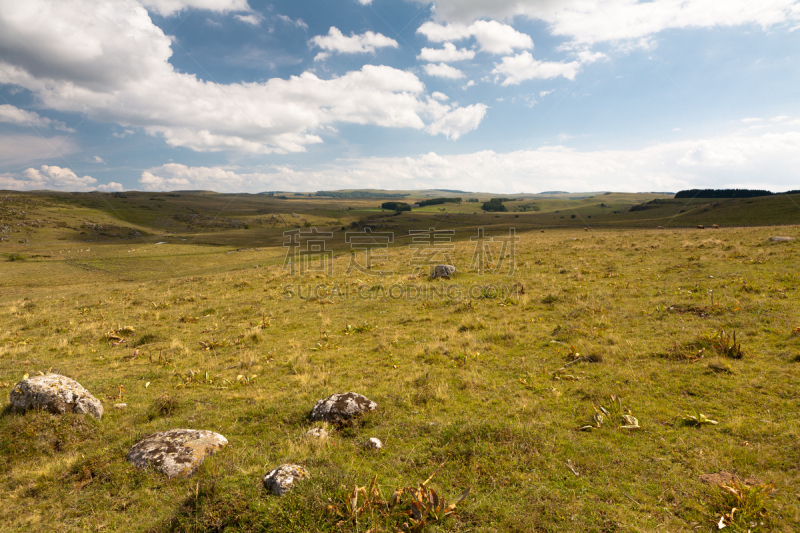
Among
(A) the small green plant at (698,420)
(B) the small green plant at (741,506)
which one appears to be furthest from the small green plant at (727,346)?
(B) the small green plant at (741,506)

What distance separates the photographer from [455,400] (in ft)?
29.7

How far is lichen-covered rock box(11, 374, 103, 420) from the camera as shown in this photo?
799 cm

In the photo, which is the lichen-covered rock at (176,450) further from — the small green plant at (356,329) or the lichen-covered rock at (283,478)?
the small green plant at (356,329)

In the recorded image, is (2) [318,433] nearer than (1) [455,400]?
Yes

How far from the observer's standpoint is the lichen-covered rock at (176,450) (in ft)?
20.8

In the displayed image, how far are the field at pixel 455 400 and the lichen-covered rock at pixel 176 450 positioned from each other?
0.23 m

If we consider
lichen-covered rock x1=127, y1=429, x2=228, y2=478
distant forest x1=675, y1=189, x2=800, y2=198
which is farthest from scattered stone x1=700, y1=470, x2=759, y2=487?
distant forest x1=675, y1=189, x2=800, y2=198

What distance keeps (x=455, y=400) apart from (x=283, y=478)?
5.11 meters

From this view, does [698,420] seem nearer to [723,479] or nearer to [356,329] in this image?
[723,479]

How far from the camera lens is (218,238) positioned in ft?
259

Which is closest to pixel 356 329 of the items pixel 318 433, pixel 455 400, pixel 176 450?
pixel 455 400

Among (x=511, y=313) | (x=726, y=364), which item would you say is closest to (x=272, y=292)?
(x=511, y=313)

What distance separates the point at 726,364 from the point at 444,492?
9.19 m

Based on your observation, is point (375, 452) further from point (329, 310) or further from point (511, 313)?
point (329, 310)
